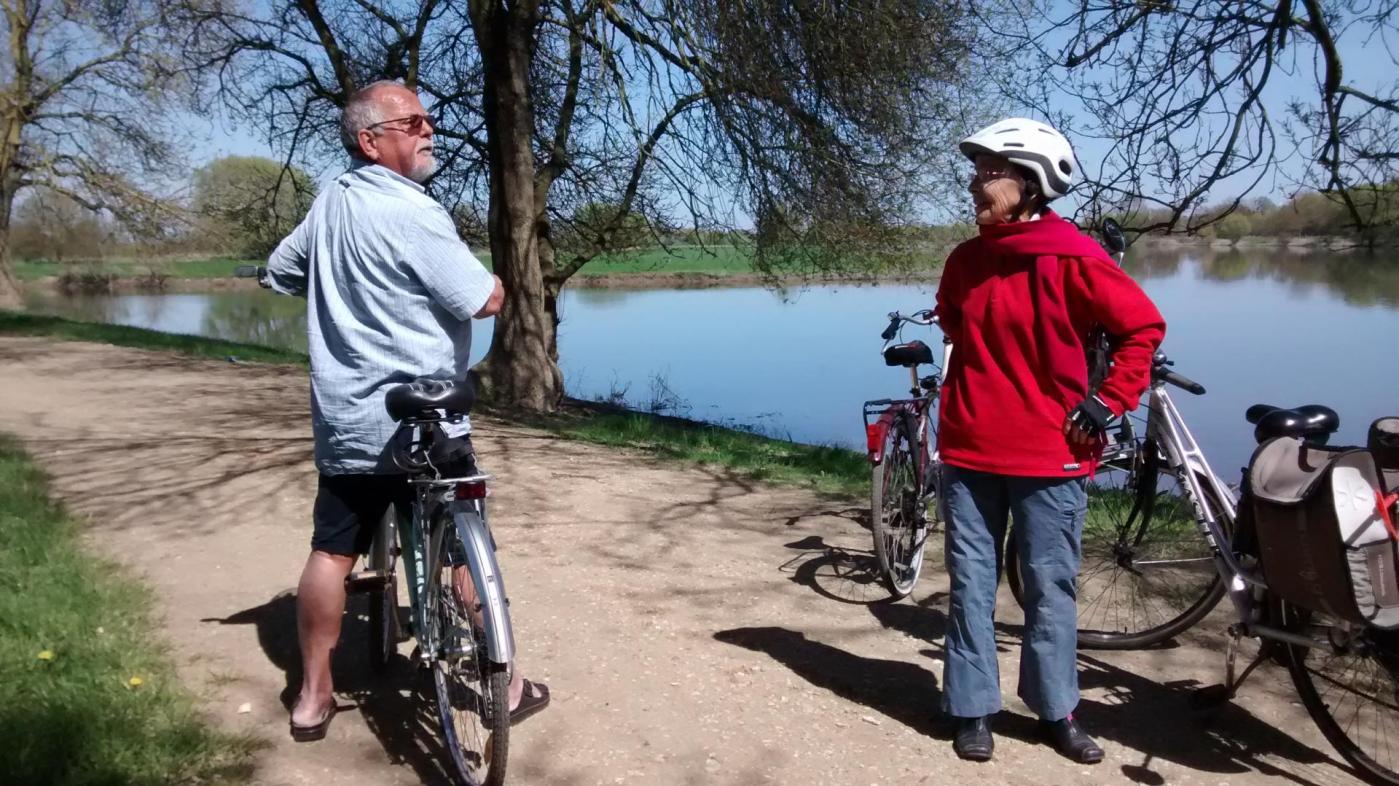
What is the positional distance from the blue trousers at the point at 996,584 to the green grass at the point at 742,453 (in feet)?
11.4

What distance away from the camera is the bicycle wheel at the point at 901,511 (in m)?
4.57

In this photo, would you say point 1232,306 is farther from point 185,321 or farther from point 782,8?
point 185,321

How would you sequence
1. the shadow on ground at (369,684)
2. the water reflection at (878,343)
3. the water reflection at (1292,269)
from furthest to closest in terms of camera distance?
the water reflection at (878,343), the water reflection at (1292,269), the shadow on ground at (369,684)

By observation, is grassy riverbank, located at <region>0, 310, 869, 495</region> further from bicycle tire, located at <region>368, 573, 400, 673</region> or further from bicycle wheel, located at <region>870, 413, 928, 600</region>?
bicycle tire, located at <region>368, 573, 400, 673</region>

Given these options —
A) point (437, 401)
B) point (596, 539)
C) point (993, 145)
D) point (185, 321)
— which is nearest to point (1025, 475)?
point (993, 145)

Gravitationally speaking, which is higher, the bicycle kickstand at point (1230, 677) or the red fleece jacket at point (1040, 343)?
the red fleece jacket at point (1040, 343)

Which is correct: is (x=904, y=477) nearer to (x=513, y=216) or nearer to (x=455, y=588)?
(x=455, y=588)

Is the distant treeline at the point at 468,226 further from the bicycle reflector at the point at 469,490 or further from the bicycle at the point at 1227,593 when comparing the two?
the bicycle reflector at the point at 469,490

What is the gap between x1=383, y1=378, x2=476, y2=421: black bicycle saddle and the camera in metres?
2.78

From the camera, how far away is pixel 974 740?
10.5 feet

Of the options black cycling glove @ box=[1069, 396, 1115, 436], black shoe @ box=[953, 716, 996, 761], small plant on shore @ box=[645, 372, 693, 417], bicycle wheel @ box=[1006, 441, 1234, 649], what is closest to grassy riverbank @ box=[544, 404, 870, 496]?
bicycle wheel @ box=[1006, 441, 1234, 649]

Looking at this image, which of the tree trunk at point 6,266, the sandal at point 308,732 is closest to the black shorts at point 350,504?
the sandal at point 308,732

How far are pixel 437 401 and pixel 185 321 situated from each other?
1158 inches

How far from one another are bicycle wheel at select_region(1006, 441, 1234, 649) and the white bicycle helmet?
1201 mm
